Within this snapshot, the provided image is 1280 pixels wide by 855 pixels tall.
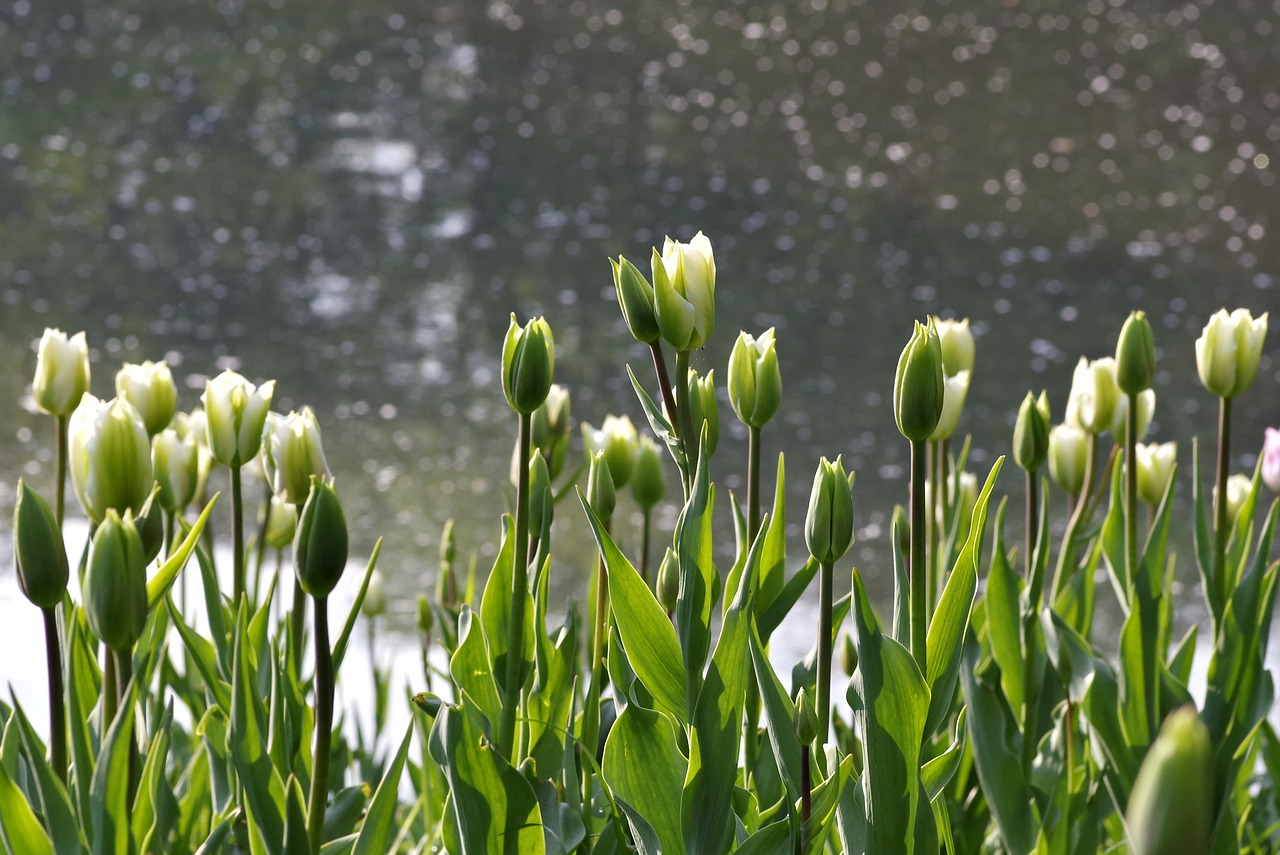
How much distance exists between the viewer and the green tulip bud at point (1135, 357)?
2.76ft

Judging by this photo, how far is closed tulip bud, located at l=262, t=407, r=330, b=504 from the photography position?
71 cm

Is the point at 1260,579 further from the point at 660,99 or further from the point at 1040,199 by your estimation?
the point at 660,99

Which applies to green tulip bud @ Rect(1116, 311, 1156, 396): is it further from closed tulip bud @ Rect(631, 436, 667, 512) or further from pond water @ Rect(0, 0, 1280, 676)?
pond water @ Rect(0, 0, 1280, 676)

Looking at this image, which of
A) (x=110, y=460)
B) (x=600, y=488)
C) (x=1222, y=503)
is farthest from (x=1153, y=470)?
(x=110, y=460)

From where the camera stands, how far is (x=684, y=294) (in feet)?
2.03

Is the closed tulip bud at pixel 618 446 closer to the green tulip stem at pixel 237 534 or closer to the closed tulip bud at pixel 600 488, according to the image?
the closed tulip bud at pixel 600 488

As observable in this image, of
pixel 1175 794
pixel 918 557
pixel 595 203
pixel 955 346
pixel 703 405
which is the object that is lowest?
pixel 1175 794

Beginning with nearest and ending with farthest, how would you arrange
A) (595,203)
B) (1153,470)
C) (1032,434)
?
(1032,434)
(1153,470)
(595,203)

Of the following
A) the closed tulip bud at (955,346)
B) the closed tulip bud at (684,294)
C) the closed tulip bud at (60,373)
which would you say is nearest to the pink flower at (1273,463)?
the closed tulip bud at (955,346)

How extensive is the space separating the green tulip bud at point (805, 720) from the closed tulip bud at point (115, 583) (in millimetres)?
265

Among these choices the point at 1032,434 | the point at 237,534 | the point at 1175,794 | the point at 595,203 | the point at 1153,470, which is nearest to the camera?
the point at 1175,794

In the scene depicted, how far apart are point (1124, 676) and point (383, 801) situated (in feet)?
1.50

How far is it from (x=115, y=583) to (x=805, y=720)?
28 cm

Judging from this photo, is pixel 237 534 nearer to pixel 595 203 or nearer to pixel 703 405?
pixel 703 405
